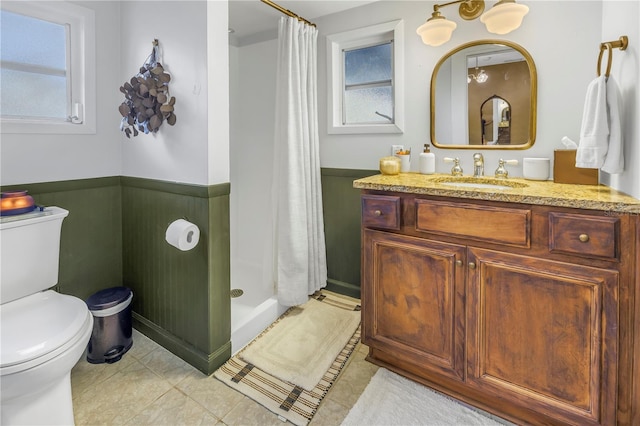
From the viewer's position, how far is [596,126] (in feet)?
4.44

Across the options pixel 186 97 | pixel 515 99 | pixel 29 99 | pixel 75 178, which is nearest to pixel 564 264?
pixel 515 99

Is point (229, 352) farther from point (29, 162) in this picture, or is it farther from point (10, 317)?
point (29, 162)

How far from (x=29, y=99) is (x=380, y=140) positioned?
210cm

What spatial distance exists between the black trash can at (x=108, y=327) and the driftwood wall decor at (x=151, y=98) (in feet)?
3.24

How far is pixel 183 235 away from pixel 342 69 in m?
1.74

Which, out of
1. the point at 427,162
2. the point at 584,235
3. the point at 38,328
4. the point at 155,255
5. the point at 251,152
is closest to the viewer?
the point at 584,235

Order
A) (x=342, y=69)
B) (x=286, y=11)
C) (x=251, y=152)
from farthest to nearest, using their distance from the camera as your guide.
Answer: (x=251, y=152)
(x=342, y=69)
(x=286, y=11)

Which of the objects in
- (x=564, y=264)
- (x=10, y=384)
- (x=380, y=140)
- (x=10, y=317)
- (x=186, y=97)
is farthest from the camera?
(x=380, y=140)

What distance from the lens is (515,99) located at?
190 centimetres

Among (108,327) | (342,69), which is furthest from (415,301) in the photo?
(342,69)

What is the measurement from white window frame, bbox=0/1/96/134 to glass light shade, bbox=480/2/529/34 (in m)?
2.26

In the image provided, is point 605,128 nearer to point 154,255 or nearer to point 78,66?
point 154,255

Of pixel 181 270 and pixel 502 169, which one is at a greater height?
pixel 502 169

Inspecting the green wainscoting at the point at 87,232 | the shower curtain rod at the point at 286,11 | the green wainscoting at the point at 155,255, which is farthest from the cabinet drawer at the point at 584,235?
the green wainscoting at the point at 87,232
